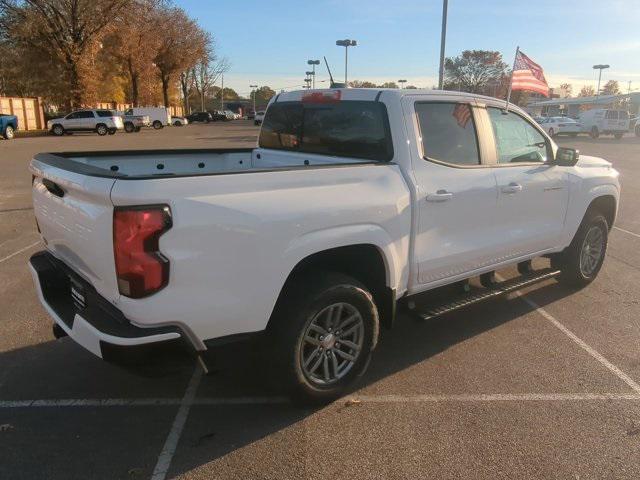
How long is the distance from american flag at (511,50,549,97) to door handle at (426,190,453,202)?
2661 millimetres

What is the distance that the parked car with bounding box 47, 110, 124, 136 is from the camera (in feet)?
137

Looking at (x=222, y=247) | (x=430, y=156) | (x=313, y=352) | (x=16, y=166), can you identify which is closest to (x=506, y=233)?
(x=430, y=156)

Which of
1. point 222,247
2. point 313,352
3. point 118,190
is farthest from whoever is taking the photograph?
point 313,352

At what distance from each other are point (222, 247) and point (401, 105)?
1.85 m

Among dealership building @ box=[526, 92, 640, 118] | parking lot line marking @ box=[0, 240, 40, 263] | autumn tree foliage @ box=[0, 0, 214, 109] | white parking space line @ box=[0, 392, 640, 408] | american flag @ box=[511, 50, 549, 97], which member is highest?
autumn tree foliage @ box=[0, 0, 214, 109]

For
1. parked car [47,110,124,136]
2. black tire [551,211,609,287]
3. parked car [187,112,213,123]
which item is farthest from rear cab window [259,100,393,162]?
parked car [187,112,213,123]

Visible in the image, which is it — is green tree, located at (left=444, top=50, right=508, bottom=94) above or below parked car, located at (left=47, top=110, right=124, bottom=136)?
above

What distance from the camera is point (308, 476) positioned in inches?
114

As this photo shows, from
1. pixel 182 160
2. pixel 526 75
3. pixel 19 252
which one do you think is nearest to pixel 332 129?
pixel 182 160

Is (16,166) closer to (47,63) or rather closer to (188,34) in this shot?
(47,63)

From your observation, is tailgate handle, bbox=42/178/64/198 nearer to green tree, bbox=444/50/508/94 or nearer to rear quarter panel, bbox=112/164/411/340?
rear quarter panel, bbox=112/164/411/340

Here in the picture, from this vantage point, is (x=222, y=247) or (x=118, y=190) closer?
(x=118, y=190)

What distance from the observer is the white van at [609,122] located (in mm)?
37906

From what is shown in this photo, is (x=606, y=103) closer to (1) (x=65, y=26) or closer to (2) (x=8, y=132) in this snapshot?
(1) (x=65, y=26)
